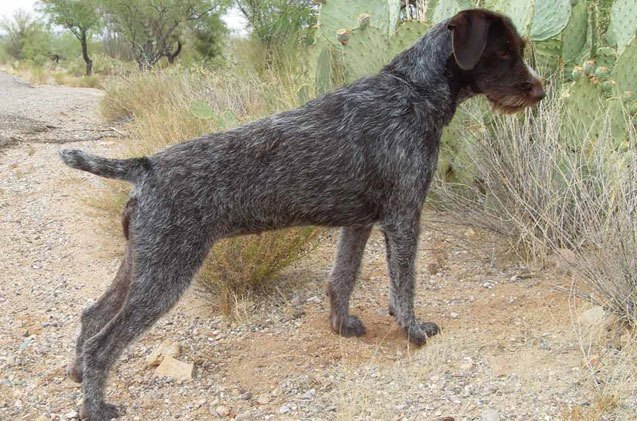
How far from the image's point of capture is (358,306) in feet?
17.1

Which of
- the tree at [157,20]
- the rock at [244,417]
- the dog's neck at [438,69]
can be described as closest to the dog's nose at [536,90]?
the dog's neck at [438,69]

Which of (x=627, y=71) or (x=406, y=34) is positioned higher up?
(x=406, y=34)

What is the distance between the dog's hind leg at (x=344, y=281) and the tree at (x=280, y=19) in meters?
12.1

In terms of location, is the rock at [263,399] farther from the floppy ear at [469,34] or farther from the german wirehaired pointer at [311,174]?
the floppy ear at [469,34]

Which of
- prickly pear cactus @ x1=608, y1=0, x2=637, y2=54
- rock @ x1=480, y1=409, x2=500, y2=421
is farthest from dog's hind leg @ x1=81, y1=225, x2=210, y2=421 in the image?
prickly pear cactus @ x1=608, y1=0, x2=637, y2=54

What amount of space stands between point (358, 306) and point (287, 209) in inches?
59.9

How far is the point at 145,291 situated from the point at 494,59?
252 cm

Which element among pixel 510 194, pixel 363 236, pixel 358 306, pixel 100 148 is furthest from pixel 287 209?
pixel 100 148

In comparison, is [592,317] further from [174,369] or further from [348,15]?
[348,15]

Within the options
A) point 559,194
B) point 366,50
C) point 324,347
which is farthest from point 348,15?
point 324,347

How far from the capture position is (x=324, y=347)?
4559 millimetres

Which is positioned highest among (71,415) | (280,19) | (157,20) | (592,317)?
(157,20)

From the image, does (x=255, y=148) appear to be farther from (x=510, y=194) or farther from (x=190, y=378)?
(x=510, y=194)

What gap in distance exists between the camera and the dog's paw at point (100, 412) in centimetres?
382
